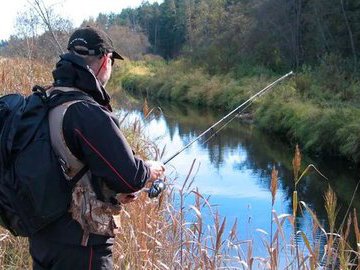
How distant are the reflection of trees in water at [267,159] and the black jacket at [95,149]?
7.57m

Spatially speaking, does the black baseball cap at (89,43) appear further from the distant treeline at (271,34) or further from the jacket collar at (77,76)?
the distant treeline at (271,34)

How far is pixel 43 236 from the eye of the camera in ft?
6.41

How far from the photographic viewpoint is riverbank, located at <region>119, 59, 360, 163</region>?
1390 cm

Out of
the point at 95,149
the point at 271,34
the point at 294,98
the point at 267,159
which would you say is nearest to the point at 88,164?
the point at 95,149

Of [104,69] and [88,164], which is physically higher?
[104,69]

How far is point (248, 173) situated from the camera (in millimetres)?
12039

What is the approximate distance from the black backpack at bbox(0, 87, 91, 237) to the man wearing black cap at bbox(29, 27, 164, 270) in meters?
0.04

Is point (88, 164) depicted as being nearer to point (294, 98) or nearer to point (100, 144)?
point (100, 144)

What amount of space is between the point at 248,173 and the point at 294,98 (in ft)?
22.8

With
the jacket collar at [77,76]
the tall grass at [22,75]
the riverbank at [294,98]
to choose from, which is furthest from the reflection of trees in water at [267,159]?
the jacket collar at [77,76]

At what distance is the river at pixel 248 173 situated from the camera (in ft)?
27.4

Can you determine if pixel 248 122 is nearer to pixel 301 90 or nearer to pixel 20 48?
pixel 301 90

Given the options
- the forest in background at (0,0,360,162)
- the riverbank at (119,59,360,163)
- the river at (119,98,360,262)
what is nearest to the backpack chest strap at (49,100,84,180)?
the forest in background at (0,0,360,162)

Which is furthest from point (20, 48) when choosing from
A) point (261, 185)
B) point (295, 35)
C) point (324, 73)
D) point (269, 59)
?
point (269, 59)
